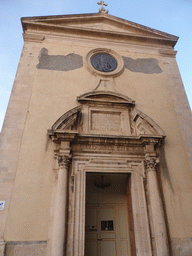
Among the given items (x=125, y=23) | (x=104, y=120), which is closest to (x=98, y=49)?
(x=125, y=23)

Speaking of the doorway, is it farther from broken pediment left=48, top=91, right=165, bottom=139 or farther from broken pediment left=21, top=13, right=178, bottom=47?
broken pediment left=21, top=13, right=178, bottom=47

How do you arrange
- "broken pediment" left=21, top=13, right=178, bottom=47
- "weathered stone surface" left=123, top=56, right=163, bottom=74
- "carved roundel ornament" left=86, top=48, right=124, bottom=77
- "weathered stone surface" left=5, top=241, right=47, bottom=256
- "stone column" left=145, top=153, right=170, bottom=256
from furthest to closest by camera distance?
1. "broken pediment" left=21, top=13, right=178, bottom=47
2. "weathered stone surface" left=123, top=56, right=163, bottom=74
3. "carved roundel ornament" left=86, top=48, right=124, bottom=77
4. "stone column" left=145, top=153, right=170, bottom=256
5. "weathered stone surface" left=5, top=241, right=47, bottom=256

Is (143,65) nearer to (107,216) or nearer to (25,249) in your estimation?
(107,216)

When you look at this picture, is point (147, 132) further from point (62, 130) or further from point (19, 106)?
point (19, 106)

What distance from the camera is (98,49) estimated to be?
798 centimetres

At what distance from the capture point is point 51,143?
5602mm

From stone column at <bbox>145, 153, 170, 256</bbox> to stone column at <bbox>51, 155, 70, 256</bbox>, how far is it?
231cm

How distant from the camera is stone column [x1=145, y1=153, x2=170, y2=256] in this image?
469 centimetres

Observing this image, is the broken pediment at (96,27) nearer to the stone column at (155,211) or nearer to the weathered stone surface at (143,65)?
the weathered stone surface at (143,65)

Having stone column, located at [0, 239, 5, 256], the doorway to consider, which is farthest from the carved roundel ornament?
stone column, located at [0, 239, 5, 256]

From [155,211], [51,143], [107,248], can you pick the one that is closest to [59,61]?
[51,143]

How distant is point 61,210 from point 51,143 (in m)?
1.90

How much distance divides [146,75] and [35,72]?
4.35 m

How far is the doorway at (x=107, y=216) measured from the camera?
5.68m
